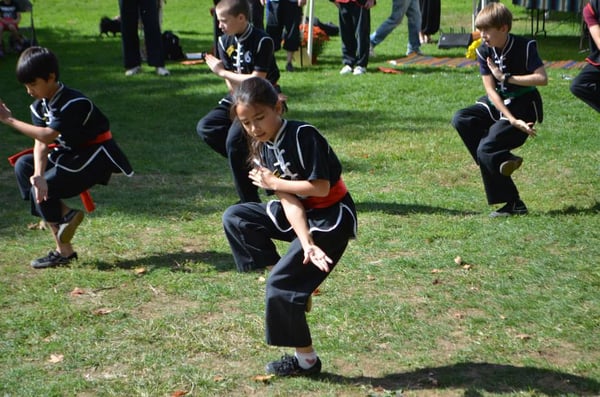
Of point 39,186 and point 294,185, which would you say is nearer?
point 294,185

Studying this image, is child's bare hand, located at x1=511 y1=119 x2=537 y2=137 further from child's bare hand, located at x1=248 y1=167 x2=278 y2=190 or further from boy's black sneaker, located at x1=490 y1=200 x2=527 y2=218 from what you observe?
child's bare hand, located at x1=248 y1=167 x2=278 y2=190

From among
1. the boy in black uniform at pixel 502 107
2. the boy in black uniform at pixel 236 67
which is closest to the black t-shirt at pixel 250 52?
the boy in black uniform at pixel 236 67

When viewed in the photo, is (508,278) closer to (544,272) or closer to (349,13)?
(544,272)

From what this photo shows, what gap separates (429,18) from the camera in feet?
52.6

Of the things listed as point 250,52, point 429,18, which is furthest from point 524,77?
point 429,18

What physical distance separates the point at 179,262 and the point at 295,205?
215cm

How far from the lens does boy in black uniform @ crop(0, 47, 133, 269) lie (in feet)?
18.8

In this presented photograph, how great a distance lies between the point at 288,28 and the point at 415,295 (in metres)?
8.20

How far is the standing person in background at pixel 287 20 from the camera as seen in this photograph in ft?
41.5

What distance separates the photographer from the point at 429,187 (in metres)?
7.91

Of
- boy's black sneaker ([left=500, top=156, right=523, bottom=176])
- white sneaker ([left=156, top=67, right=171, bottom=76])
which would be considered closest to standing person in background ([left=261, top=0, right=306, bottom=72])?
white sneaker ([left=156, top=67, right=171, bottom=76])

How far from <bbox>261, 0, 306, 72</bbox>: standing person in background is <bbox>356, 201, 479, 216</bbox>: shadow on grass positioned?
5901 millimetres

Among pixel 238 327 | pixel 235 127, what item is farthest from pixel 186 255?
pixel 238 327

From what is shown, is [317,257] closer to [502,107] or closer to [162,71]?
[502,107]
